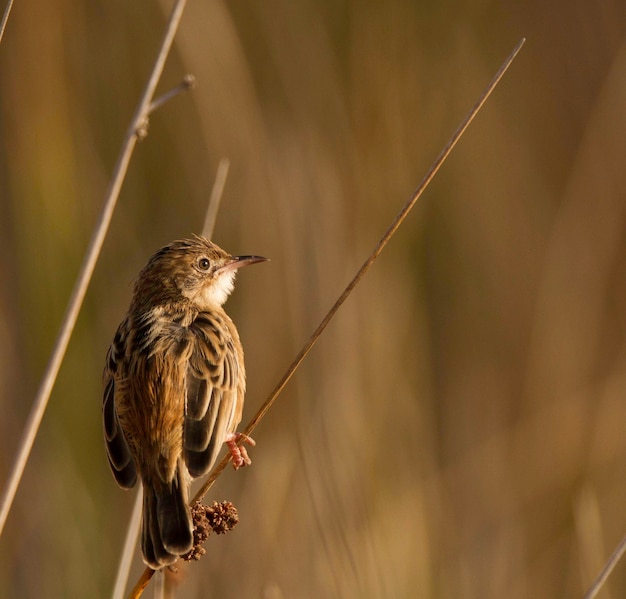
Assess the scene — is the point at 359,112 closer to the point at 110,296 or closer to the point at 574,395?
the point at 110,296

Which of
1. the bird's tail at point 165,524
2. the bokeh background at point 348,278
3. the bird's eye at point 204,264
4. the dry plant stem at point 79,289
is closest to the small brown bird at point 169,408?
the bird's tail at point 165,524

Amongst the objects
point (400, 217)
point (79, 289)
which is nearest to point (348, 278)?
point (400, 217)

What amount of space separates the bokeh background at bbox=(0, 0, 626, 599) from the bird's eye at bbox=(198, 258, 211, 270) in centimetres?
55

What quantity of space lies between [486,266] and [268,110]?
72.9 inches

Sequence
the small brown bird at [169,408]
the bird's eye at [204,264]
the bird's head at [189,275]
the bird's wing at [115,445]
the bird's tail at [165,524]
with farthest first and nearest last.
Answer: the bird's eye at [204,264] → the bird's head at [189,275] → the bird's wing at [115,445] → the small brown bird at [169,408] → the bird's tail at [165,524]

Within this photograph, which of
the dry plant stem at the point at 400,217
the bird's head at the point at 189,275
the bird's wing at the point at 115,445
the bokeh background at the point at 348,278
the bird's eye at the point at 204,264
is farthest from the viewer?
the bokeh background at the point at 348,278

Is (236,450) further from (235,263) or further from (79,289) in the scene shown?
(235,263)

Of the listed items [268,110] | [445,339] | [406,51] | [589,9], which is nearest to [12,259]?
[268,110]

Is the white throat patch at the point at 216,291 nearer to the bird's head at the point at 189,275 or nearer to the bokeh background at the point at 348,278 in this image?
the bird's head at the point at 189,275

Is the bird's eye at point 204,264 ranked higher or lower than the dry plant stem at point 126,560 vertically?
higher

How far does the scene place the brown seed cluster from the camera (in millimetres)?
3463

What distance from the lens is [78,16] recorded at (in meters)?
6.84

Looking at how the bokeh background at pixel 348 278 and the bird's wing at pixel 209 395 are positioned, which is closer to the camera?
the bird's wing at pixel 209 395

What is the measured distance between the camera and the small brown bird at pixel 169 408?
4020 mm
